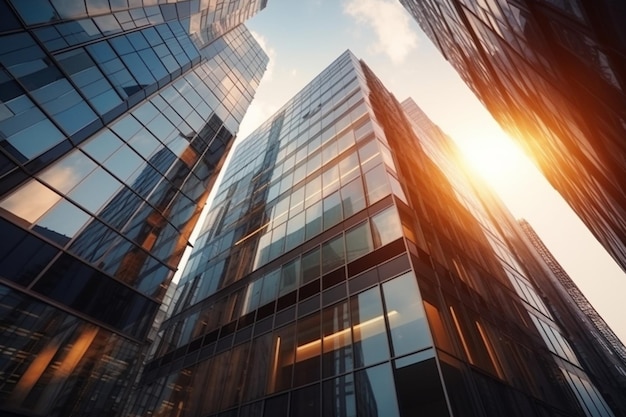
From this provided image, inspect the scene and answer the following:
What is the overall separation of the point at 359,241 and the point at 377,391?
21.7ft

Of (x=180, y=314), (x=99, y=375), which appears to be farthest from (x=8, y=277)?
(x=180, y=314)

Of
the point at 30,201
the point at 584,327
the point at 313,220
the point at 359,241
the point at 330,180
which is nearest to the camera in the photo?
the point at 30,201

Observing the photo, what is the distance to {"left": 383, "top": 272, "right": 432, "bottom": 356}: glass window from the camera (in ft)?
32.0

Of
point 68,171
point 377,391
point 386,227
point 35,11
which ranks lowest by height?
point 377,391

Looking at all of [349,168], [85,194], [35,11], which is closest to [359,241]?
[349,168]

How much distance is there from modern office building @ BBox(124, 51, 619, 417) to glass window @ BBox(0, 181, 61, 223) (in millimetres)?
10085

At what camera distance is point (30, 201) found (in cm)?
1197

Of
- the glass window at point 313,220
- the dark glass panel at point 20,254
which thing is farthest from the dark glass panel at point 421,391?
the dark glass panel at point 20,254

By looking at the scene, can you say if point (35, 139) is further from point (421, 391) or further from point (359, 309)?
point (421, 391)

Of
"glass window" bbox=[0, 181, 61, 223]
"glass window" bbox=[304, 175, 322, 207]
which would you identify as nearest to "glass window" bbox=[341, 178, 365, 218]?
"glass window" bbox=[304, 175, 322, 207]

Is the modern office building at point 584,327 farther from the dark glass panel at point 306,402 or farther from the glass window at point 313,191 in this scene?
the glass window at point 313,191

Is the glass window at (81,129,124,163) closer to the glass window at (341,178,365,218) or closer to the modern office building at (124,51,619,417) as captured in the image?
the modern office building at (124,51,619,417)

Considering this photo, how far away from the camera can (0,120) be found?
11.2 metres

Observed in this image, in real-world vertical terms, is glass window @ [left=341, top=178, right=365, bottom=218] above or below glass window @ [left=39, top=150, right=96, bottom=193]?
above
